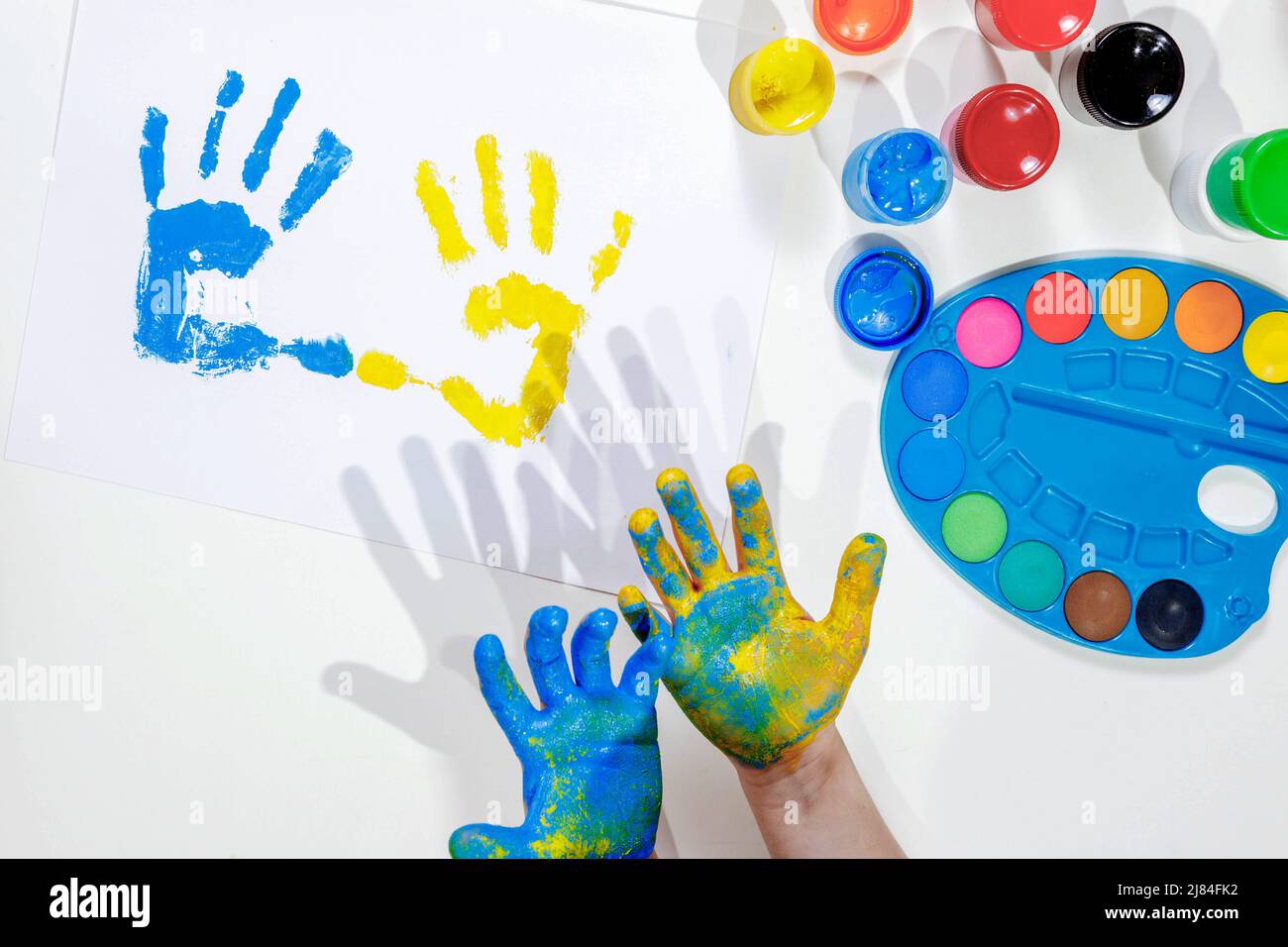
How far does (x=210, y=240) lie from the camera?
2.65 ft

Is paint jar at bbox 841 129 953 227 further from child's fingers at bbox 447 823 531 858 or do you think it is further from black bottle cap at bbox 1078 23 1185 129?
child's fingers at bbox 447 823 531 858

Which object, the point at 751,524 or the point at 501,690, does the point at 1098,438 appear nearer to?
the point at 751,524

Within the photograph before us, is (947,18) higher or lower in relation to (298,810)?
higher

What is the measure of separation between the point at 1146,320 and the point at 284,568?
745 mm

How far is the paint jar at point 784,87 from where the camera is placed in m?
0.79

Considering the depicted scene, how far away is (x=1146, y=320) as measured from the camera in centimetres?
86

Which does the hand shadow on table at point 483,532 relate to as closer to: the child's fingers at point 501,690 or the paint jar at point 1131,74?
the child's fingers at point 501,690

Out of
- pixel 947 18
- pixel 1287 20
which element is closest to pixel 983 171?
pixel 947 18

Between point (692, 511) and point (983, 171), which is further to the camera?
point (983, 171)

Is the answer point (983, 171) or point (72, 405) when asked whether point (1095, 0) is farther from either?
point (72, 405)

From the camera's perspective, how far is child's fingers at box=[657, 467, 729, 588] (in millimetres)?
698

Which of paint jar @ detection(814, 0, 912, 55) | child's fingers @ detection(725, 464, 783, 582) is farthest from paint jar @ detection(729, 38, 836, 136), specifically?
child's fingers @ detection(725, 464, 783, 582)

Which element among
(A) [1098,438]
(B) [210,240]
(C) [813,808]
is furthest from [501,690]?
(A) [1098,438]
